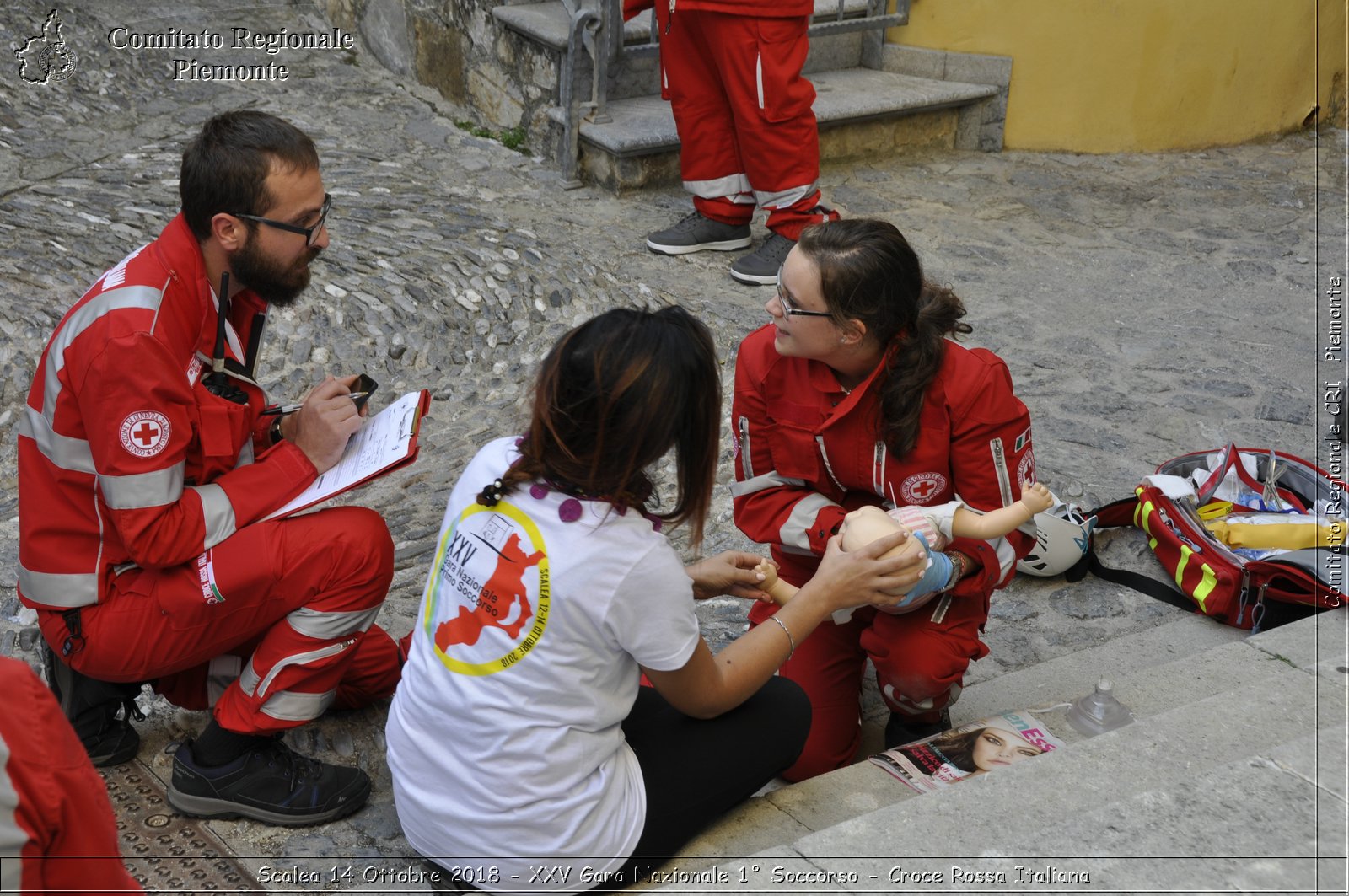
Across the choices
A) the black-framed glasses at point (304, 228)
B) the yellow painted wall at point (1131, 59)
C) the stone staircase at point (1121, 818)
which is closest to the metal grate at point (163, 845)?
the stone staircase at point (1121, 818)

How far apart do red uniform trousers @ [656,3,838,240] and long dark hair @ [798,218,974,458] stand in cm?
263

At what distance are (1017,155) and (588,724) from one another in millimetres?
5702

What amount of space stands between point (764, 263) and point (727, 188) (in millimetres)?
417

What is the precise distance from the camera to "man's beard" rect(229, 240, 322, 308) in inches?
104

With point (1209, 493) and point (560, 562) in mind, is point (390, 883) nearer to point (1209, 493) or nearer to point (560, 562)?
point (560, 562)

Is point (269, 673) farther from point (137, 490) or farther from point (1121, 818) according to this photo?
point (1121, 818)

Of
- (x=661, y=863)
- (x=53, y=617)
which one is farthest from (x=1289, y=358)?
(x=53, y=617)

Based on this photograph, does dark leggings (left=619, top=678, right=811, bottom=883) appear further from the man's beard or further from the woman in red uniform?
the man's beard

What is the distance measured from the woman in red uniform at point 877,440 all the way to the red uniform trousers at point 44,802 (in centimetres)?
172

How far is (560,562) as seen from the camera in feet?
6.70

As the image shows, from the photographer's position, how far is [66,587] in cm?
252

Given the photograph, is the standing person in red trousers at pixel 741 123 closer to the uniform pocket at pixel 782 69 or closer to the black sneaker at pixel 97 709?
the uniform pocket at pixel 782 69

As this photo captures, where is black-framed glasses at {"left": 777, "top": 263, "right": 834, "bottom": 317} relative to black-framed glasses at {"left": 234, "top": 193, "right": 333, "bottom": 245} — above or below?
below

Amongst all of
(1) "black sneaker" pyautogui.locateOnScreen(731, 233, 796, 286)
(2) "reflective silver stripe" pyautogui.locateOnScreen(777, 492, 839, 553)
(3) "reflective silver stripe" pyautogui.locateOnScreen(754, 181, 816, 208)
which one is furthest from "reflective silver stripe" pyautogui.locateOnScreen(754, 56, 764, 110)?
(2) "reflective silver stripe" pyautogui.locateOnScreen(777, 492, 839, 553)
